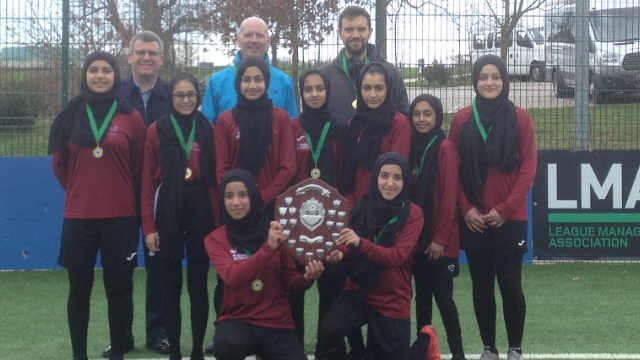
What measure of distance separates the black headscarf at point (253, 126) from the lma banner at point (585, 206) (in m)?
3.96

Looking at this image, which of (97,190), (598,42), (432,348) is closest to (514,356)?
(432,348)

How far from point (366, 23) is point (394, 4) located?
2.52 meters

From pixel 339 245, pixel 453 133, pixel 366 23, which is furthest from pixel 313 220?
pixel 366 23

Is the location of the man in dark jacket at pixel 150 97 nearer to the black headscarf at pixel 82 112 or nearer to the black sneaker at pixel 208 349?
the black sneaker at pixel 208 349

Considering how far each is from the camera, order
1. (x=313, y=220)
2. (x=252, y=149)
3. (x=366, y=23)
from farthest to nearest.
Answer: (x=366, y=23) → (x=252, y=149) → (x=313, y=220)

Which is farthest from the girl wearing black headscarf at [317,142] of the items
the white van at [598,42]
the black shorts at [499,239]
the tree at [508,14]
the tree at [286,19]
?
the white van at [598,42]

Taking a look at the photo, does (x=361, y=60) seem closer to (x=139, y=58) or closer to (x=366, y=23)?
(x=366, y=23)

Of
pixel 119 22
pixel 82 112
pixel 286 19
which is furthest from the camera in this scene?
pixel 119 22

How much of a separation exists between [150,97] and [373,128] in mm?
1657

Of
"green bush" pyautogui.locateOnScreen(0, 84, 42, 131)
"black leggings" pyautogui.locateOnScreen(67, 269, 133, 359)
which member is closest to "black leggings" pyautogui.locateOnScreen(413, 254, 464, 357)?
"black leggings" pyautogui.locateOnScreen(67, 269, 133, 359)

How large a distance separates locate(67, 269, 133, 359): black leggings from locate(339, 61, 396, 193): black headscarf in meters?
1.47

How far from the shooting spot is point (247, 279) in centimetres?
441

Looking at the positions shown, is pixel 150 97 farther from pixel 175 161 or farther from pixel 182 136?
pixel 175 161

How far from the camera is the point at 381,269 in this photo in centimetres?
467
